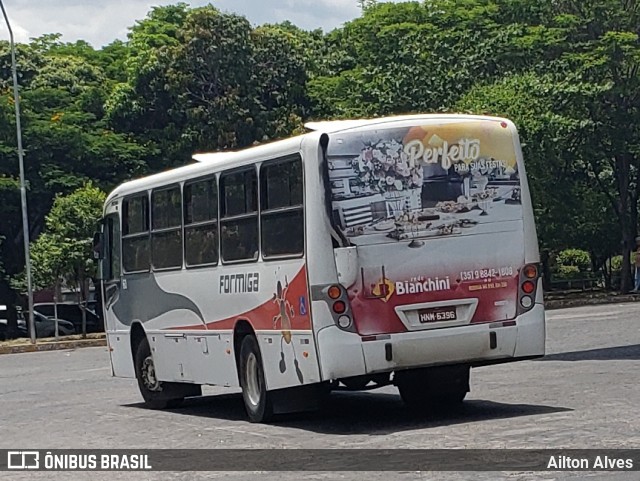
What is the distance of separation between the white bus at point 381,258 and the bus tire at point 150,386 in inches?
135

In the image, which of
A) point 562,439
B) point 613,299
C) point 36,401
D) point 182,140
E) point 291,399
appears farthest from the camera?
point 182,140

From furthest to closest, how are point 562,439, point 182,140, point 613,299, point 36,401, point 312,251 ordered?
point 182,140 → point 613,299 → point 36,401 → point 312,251 → point 562,439

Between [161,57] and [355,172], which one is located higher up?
[161,57]

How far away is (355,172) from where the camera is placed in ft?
43.0

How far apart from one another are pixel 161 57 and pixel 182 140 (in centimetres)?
318

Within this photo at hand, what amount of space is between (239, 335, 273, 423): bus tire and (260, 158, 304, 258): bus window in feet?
3.90

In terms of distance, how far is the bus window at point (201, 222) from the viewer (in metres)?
15.3

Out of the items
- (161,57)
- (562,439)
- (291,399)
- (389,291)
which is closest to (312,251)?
(389,291)

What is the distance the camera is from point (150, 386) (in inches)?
715

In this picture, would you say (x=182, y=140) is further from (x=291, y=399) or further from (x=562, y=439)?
(x=562, y=439)

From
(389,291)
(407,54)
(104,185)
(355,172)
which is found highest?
(407,54)

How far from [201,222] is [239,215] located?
3.80ft

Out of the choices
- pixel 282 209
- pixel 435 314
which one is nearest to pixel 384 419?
pixel 435 314

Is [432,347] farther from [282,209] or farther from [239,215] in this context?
[239,215]
